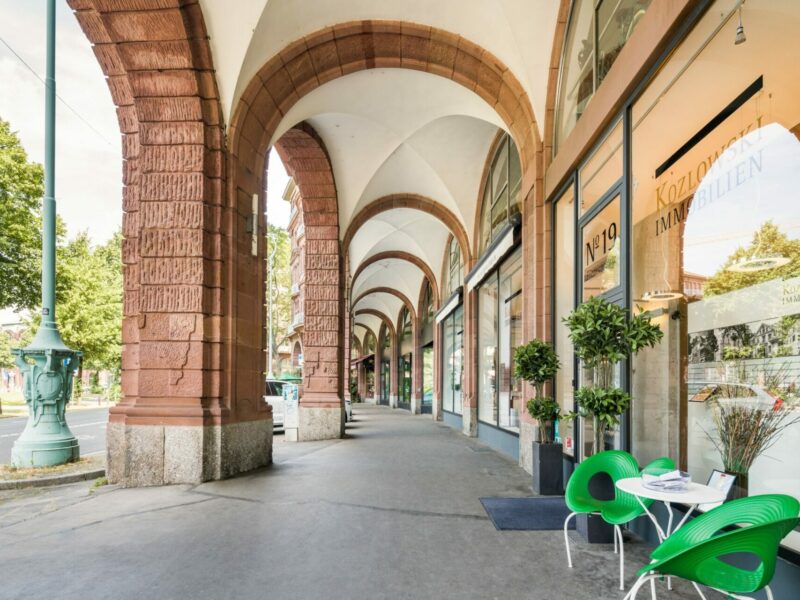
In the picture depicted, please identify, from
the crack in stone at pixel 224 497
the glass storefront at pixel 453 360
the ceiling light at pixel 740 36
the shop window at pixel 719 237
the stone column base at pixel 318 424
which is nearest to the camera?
the shop window at pixel 719 237

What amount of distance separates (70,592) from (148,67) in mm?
6390

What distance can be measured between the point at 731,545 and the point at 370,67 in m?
9.17

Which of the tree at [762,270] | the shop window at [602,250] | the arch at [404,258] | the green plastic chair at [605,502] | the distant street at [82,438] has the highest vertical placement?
the arch at [404,258]

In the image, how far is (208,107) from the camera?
25.2 ft

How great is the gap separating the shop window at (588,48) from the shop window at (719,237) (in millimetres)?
1102

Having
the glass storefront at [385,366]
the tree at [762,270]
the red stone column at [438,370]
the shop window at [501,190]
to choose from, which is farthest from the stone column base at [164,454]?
the glass storefront at [385,366]

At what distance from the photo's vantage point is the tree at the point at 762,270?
3143 mm

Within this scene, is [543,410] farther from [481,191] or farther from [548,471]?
[481,191]

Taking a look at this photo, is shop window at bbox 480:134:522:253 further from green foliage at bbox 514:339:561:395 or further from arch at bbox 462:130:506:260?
green foliage at bbox 514:339:561:395

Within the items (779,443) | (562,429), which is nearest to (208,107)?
(562,429)

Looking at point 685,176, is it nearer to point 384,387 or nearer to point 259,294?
point 259,294

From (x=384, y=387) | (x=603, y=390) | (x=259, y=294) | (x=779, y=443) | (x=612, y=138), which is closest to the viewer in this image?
(x=779, y=443)

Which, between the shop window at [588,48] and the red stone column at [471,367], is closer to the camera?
the shop window at [588,48]

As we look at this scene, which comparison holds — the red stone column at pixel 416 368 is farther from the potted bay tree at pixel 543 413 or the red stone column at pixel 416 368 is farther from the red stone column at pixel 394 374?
the potted bay tree at pixel 543 413
